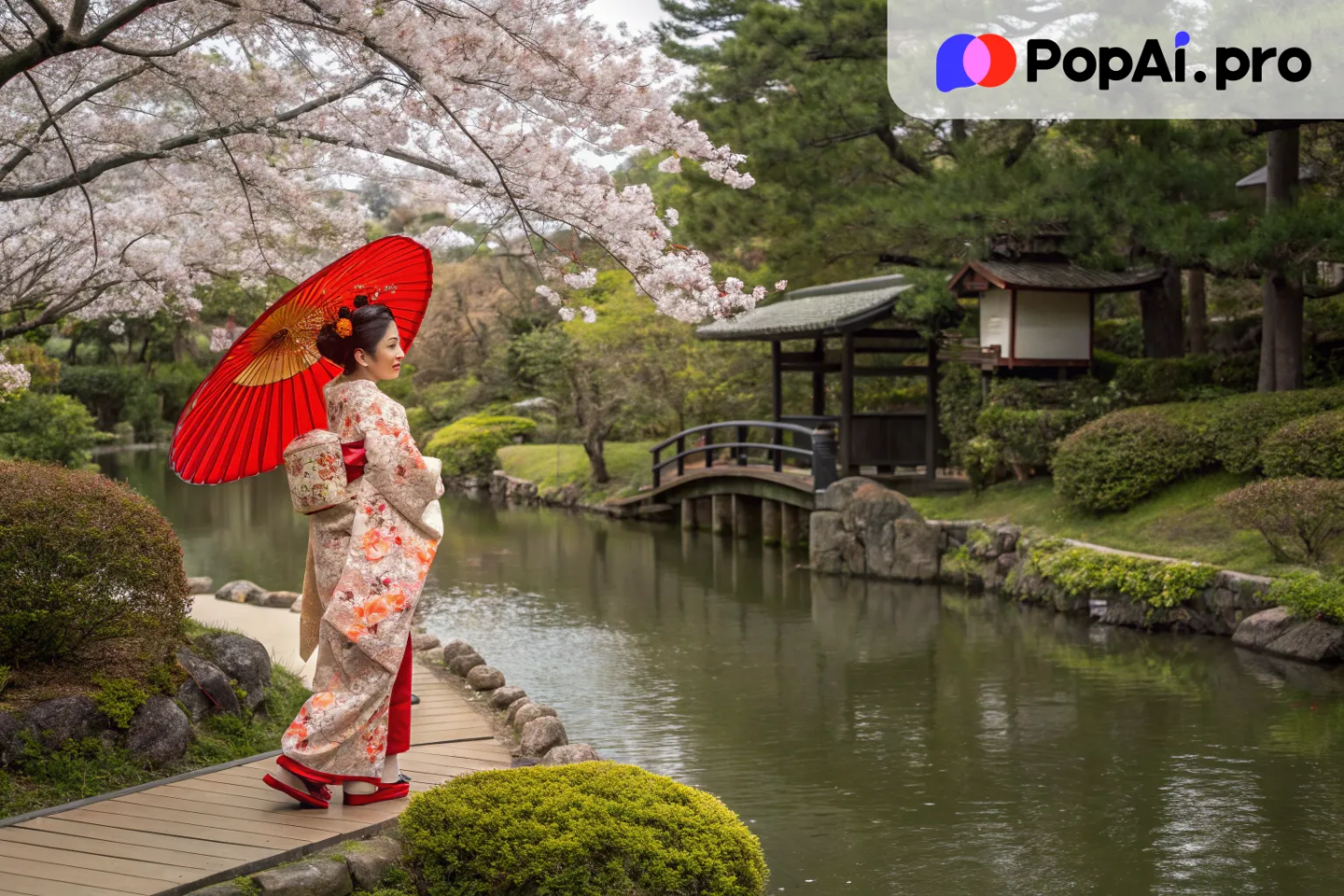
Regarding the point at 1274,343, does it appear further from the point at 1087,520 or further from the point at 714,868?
the point at 714,868

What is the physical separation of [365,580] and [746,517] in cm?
1483

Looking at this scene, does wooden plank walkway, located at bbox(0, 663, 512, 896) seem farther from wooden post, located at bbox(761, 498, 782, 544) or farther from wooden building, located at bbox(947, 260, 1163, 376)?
wooden post, located at bbox(761, 498, 782, 544)

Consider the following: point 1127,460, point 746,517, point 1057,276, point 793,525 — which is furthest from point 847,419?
point 1127,460

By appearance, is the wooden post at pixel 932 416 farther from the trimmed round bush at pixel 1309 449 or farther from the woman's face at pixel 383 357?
the woman's face at pixel 383 357

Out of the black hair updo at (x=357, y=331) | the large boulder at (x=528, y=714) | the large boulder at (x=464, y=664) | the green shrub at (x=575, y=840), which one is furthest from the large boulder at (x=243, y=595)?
the green shrub at (x=575, y=840)

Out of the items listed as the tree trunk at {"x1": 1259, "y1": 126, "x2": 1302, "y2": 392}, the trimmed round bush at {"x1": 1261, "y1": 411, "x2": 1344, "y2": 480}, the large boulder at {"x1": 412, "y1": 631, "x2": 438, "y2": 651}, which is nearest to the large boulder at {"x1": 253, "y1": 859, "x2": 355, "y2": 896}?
the large boulder at {"x1": 412, "y1": 631, "x2": 438, "y2": 651}

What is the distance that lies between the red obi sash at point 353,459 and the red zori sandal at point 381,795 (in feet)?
3.75

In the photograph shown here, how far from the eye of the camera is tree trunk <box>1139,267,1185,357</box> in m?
16.0

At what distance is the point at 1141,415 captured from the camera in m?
13.4

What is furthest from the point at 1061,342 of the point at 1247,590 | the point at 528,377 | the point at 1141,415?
the point at 528,377

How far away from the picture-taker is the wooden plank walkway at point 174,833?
411 cm

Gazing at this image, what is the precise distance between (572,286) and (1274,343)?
9.97 m

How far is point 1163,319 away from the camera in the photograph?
52.7 ft

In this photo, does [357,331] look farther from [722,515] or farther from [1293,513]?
[722,515]
